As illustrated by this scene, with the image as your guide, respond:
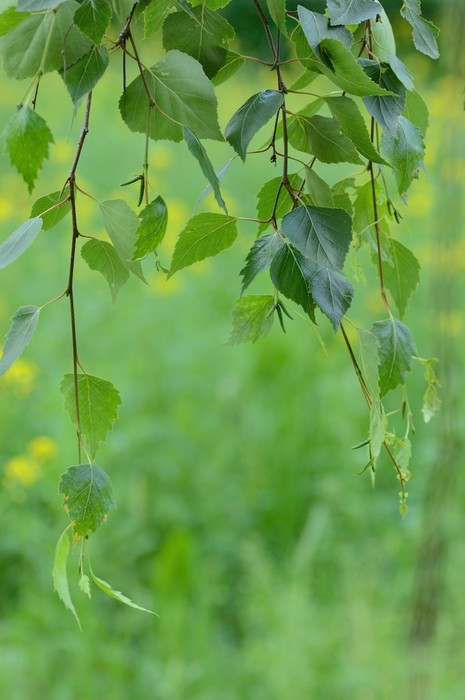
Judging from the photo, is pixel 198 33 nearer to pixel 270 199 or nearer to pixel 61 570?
pixel 270 199

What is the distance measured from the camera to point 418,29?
432 mm

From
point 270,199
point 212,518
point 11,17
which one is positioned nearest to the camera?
point 11,17

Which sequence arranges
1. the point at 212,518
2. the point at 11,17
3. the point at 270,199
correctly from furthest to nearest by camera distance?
1. the point at 212,518
2. the point at 270,199
3. the point at 11,17

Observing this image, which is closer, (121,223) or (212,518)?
(121,223)

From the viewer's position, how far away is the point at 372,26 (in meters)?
0.43

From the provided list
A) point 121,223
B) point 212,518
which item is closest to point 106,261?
point 121,223

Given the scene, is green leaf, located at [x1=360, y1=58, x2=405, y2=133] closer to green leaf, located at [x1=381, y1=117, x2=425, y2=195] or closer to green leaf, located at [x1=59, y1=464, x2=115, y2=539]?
green leaf, located at [x1=381, y1=117, x2=425, y2=195]

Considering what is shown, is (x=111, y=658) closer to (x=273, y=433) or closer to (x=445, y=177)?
(x=273, y=433)

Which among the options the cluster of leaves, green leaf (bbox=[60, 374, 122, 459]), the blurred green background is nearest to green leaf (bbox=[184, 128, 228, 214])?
the cluster of leaves

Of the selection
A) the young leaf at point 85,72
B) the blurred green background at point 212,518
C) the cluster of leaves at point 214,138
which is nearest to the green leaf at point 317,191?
the cluster of leaves at point 214,138

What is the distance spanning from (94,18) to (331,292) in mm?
149

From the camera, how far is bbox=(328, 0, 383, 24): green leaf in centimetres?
38

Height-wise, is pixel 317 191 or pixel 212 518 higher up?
pixel 317 191

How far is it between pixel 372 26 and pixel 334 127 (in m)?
0.06
